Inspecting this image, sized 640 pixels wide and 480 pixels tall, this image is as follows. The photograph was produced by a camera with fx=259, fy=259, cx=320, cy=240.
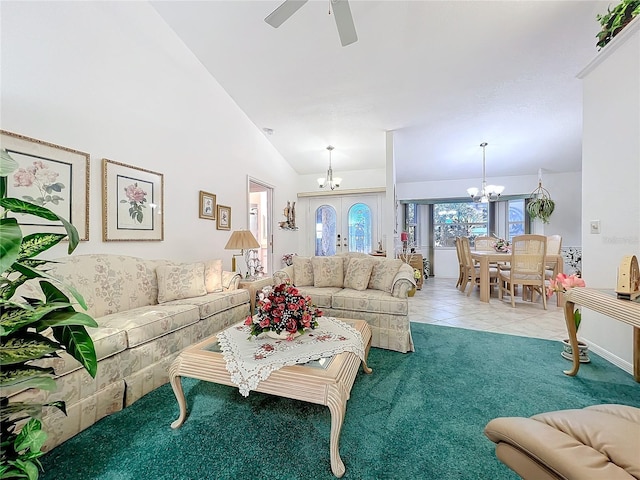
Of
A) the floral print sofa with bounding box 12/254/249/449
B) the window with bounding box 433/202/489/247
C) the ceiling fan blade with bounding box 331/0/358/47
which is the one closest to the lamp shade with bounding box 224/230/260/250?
the floral print sofa with bounding box 12/254/249/449

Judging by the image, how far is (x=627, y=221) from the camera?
6.68ft

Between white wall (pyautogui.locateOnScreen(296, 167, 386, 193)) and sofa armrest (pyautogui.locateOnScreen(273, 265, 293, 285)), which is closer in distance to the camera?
sofa armrest (pyautogui.locateOnScreen(273, 265, 293, 285))

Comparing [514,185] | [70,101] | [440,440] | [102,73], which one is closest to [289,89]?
[102,73]

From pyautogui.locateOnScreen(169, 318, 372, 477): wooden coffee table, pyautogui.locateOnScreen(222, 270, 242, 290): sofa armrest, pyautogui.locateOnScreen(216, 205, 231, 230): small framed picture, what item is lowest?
pyautogui.locateOnScreen(169, 318, 372, 477): wooden coffee table

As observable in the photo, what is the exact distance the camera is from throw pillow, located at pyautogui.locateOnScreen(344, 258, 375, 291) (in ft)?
10.1

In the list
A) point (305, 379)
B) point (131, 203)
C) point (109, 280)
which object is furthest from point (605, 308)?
point (131, 203)

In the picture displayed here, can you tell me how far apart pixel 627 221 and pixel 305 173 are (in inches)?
206

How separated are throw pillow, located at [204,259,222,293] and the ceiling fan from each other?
8.06 feet

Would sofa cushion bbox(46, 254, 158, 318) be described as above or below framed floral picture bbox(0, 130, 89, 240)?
below

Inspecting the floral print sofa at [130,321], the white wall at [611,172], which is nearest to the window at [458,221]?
the white wall at [611,172]

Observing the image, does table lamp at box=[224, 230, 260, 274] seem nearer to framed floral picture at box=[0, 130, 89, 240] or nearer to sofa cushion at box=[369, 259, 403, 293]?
framed floral picture at box=[0, 130, 89, 240]

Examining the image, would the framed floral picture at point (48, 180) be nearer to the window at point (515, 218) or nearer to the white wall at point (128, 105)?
the white wall at point (128, 105)

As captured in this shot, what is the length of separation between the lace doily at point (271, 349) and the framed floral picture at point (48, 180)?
168 centimetres

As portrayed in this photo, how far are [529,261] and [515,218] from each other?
2698mm
